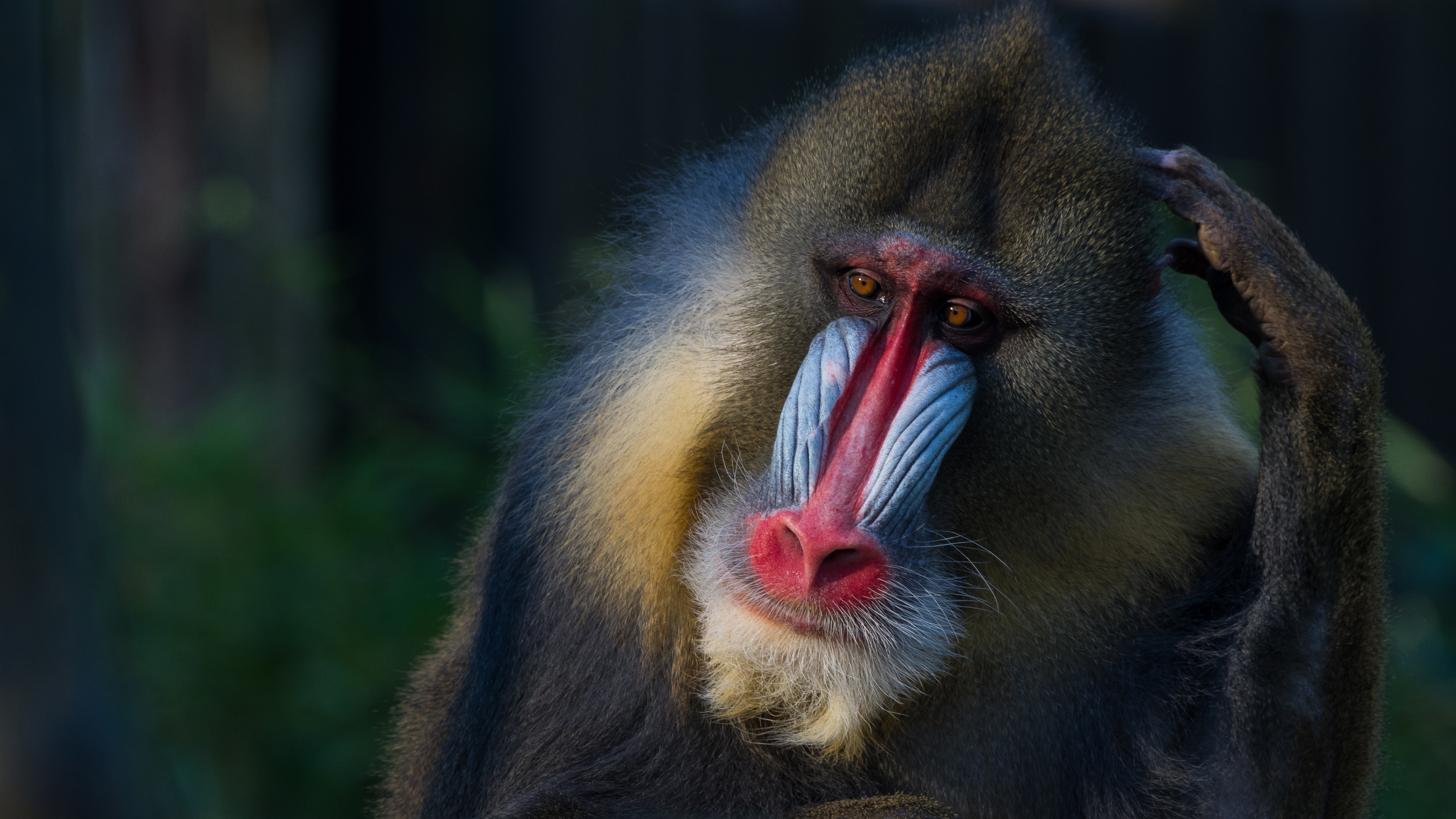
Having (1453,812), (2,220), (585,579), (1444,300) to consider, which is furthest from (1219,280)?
(1444,300)

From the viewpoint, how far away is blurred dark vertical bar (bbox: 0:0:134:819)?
1556 millimetres

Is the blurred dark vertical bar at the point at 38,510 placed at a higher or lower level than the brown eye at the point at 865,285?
lower

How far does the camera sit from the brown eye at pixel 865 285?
2.47 meters

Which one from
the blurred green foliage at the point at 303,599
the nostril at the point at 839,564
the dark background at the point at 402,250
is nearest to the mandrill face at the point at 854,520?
the nostril at the point at 839,564

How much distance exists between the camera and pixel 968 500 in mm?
2441

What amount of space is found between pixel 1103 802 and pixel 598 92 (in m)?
5.03

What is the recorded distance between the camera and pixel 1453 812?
4.96 meters

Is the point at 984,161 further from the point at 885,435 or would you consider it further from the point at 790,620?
the point at 790,620

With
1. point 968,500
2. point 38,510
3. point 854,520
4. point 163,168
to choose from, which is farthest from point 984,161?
point 163,168

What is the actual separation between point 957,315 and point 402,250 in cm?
498

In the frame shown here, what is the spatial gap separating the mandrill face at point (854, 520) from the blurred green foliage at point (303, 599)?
6.78ft

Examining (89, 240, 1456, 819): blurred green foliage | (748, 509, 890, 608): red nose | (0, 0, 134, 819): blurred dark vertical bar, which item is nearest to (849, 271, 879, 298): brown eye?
(748, 509, 890, 608): red nose

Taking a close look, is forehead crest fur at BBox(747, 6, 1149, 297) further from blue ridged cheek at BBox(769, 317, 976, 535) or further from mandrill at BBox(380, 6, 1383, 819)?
blue ridged cheek at BBox(769, 317, 976, 535)

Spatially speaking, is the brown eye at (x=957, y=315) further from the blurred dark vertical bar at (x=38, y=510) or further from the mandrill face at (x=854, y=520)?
the blurred dark vertical bar at (x=38, y=510)
